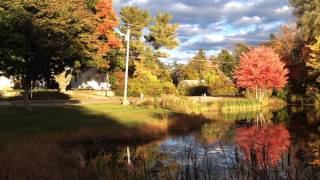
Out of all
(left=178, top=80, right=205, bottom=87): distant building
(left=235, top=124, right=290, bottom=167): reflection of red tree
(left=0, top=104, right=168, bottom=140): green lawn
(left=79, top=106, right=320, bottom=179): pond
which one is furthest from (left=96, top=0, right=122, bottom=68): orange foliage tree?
(left=235, top=124, right=290, bottom=167): reflection of red tree

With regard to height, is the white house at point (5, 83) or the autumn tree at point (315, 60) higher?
the autumn tree at point (315, 60)

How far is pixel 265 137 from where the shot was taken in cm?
3394

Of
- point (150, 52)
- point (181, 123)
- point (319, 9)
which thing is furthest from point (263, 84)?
point (181, 123)

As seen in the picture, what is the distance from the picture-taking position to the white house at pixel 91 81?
82562mm

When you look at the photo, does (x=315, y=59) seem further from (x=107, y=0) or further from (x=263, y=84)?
(x=107, y=0)

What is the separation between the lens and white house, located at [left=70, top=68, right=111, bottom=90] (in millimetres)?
82562

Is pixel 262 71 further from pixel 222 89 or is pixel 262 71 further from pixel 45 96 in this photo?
pixel 45 96

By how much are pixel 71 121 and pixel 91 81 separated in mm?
52927

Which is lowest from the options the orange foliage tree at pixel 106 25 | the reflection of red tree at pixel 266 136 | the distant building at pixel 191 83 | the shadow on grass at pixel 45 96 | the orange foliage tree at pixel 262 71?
the reflection of red tree at pixel 266 136

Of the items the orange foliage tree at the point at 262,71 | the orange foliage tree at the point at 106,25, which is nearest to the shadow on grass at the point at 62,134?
the orange foliage tree at the point at 106,25

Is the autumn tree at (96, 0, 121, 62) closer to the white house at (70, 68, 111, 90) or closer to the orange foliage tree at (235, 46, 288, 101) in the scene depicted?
the white house at (70, 68, 111, 90)

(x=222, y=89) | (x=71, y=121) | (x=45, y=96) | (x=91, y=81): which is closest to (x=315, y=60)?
(x=222, y=89)

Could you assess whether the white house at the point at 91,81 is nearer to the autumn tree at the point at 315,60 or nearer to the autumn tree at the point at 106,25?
the autumn tree at the point at 106,25

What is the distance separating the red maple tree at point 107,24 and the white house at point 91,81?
15482 millimetres
